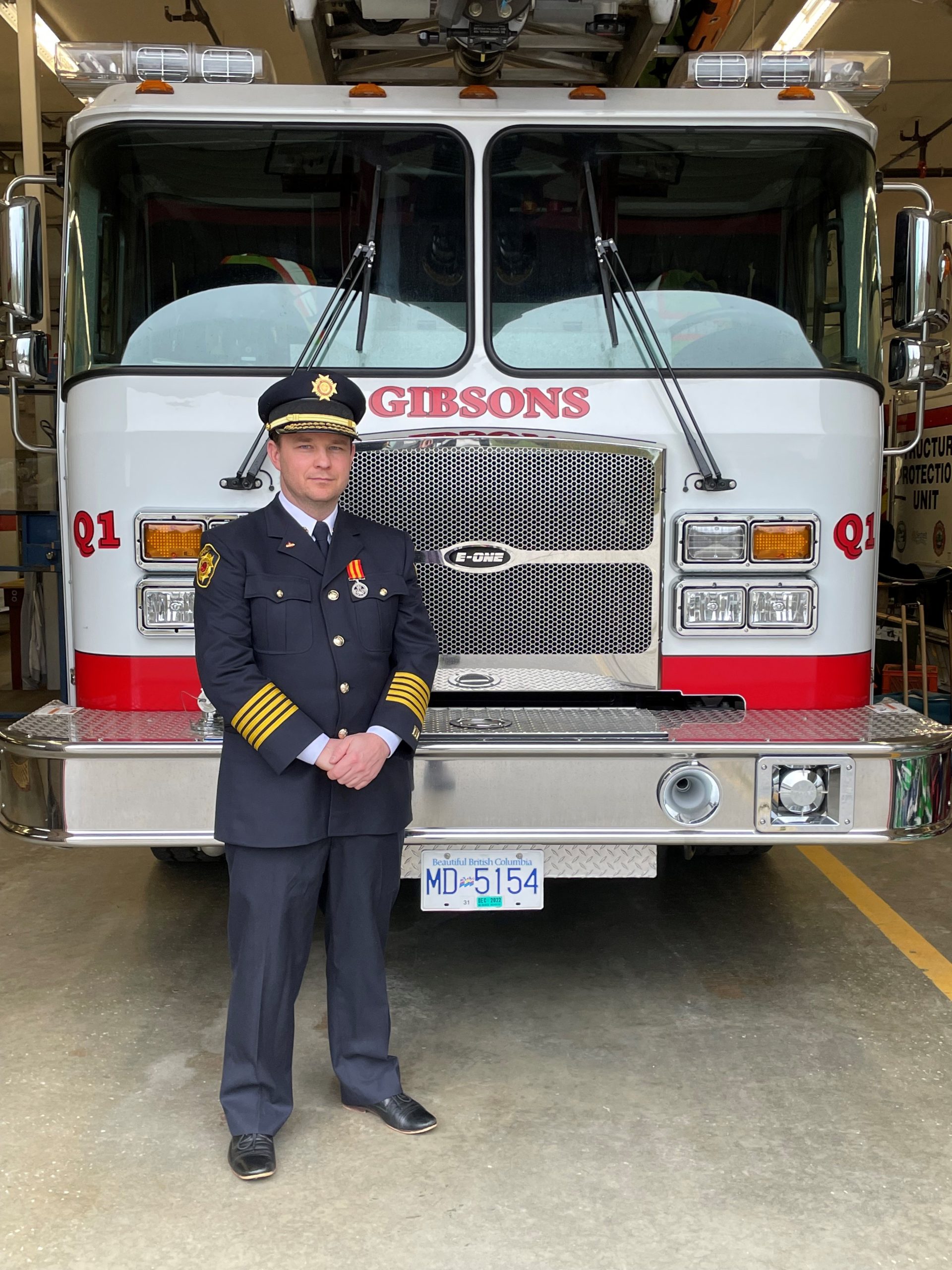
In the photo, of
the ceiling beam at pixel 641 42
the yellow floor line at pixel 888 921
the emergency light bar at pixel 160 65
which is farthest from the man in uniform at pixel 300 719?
the yellow floor line at pixel 888 921

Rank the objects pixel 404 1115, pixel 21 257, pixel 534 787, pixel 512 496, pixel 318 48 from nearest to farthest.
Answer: pixel 404 1115 → pixel 534 787 → pixel 512 496 → pixel 21 257 → pixel 318 48

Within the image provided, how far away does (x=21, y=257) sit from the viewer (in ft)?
13.2

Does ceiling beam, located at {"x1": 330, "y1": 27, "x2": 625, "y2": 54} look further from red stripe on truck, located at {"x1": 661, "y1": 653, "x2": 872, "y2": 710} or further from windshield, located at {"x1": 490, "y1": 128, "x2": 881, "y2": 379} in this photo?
red stripe on truck, located at {"x1": 661, "y1": 653, "x2": 872, "y2": 710}

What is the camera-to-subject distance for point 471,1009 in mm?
4102

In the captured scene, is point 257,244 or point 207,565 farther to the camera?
point 257,244

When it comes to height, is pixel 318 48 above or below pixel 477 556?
above

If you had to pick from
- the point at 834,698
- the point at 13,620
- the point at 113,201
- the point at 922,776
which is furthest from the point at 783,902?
the point at 13,620

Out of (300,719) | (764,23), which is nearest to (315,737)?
(300,719)

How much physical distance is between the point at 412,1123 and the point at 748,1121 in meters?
0.88

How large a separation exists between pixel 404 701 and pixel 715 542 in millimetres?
1322

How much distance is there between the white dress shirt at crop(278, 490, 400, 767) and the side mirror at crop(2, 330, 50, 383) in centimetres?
140

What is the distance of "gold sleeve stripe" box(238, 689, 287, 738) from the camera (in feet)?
9.80

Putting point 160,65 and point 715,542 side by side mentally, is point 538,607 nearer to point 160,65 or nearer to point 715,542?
point 715,542

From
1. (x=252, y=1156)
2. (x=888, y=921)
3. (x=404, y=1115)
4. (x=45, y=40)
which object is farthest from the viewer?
(x=45, y=40)
